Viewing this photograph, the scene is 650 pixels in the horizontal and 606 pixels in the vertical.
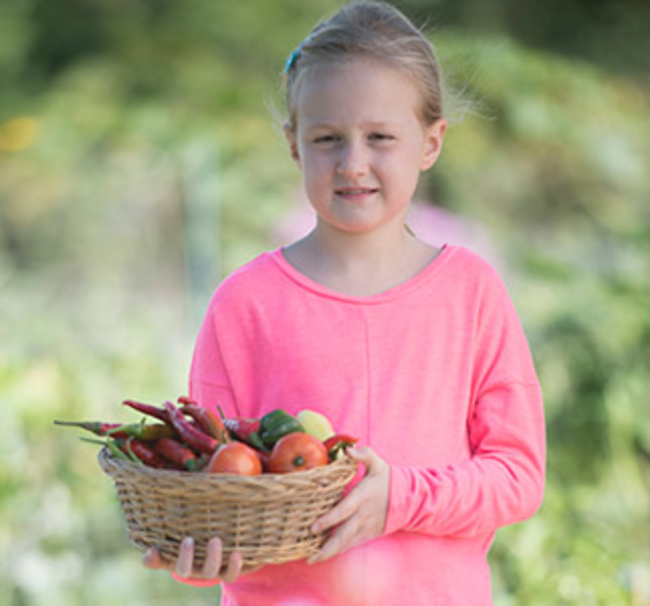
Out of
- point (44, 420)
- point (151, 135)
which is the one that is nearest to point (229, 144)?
point (151, 135)

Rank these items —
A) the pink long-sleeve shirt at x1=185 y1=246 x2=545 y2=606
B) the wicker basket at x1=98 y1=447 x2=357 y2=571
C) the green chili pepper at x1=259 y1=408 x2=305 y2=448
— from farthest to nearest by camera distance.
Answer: the pink long-sleeve shirt at x1=185 y1=246 x2=545 y2=606
the green chili pepper at x1=259 y1=408 x2=305 y2=448
the wicker basket at x1=98 y1=447 x2=357 y2=571

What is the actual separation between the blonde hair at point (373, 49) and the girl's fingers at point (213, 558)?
0.75 meters

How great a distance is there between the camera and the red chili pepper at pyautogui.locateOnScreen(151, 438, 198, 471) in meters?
1.63

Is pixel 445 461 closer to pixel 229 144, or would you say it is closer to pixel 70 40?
pixel 229 144

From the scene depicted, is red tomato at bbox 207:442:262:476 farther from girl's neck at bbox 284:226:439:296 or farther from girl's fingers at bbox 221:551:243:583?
girl's neck at bbox 284:226:439:296

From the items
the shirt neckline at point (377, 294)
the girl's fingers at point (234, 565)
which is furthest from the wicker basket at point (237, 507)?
the shirt neckline at point (377, 294)

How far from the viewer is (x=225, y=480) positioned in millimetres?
1494

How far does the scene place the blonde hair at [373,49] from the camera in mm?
1793

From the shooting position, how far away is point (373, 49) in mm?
1788

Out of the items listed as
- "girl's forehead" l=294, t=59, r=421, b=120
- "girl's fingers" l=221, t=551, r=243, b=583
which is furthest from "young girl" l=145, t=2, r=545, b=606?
"girl's fingers" l=221, t=551, r=243, b=583

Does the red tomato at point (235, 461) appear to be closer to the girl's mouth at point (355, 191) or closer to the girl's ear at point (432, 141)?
the girl's mouth at point (355, 191)

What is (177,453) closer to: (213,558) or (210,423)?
(210,423)

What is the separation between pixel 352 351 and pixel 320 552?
0.35 metres

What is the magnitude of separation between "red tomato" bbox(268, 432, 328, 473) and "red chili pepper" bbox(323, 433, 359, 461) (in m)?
0.03
